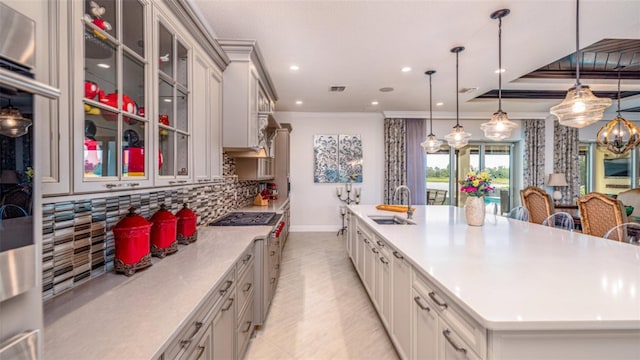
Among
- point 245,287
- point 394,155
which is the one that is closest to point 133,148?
point 245,287

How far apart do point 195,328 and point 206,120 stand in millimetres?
1665

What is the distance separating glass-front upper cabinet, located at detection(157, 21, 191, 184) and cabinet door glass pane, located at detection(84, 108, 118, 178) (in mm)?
344

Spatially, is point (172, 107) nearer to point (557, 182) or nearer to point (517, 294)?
point (517, 294)

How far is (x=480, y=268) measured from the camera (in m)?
1.38

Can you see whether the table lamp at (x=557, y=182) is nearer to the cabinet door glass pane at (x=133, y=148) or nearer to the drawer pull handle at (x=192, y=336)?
the drawer pull handle at (x=192, y=336)

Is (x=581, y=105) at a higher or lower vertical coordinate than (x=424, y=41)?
lower

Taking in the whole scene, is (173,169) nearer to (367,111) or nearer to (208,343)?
(208,343)

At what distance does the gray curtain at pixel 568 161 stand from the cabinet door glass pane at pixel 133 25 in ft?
26.4

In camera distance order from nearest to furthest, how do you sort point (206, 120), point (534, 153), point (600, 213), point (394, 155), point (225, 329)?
point (225, 329) < point (206, 120) < point (600, 213) < point (394, 155) < point (534, 153)

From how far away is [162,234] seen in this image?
65.8 inches

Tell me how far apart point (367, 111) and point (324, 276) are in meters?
4.06

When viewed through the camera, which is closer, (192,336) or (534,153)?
(192,336)

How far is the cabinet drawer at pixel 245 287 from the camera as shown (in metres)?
1.82

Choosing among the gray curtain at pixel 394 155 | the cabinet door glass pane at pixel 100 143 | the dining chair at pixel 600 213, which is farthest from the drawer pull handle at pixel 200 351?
the gray curtain at pixel 394 155
